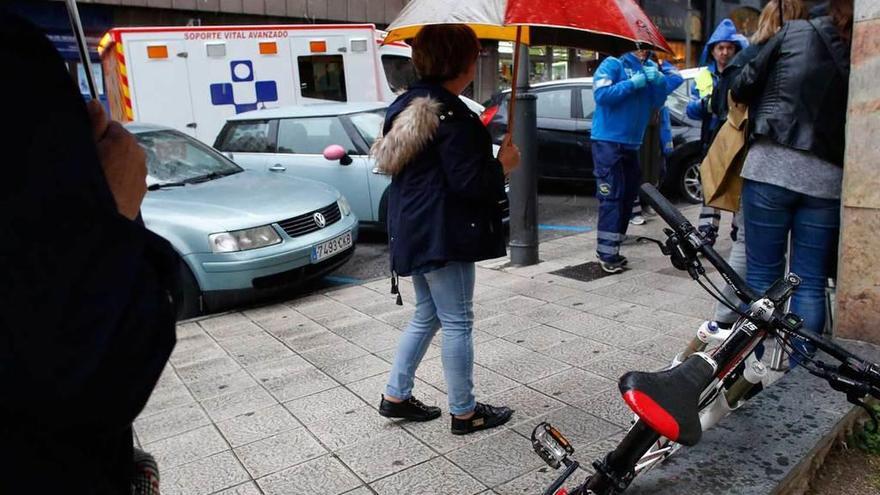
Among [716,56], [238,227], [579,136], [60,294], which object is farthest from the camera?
[579,136]

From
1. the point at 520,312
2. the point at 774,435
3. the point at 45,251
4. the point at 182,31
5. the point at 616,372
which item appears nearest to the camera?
the point at 45,251

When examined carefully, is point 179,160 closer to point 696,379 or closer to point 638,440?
point 638,440

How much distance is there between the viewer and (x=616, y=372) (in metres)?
3.98

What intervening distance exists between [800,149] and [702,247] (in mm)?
1463

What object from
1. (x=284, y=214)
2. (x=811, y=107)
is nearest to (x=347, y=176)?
(x=284, y=214)

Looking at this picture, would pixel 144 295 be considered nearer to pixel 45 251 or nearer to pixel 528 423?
pixel 45 251

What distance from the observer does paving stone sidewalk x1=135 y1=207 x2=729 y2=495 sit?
9.95 ft

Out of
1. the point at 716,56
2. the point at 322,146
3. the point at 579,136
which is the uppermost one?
the point at 716,56

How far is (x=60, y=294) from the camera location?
967 mm

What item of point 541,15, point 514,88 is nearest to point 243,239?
point 514,88

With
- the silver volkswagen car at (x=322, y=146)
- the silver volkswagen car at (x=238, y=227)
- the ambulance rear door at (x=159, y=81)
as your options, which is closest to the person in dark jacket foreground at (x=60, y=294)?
the silver volkswagen car at (x=238, y=227)

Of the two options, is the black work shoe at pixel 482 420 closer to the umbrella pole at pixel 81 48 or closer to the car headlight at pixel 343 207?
the umbrella pole at pixel 81 48

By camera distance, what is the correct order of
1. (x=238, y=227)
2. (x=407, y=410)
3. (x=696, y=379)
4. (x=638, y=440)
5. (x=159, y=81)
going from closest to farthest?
(x=696, y=379)
(x=638, y=440)
(x=407, y=410)
(x=238, y=227)
(x=159, y=81)

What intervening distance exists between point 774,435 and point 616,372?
140cm
